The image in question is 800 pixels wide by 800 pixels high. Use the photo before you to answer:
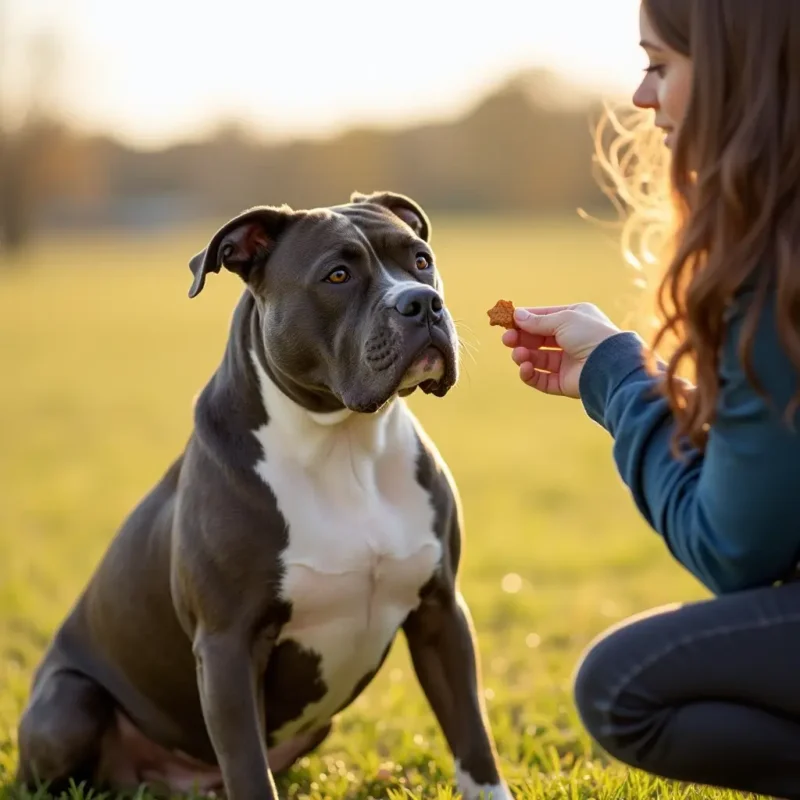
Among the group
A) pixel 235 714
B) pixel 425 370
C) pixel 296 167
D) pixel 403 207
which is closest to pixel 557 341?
pixel 425 370

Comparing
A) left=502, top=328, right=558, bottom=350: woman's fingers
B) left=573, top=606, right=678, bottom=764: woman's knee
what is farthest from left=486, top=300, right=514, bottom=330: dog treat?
left=573, top=606, right=678, bottom=764: woman's knee

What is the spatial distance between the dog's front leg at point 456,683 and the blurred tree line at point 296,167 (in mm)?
52810

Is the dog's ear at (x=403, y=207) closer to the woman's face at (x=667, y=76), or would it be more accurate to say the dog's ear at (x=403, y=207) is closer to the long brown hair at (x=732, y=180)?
the woman's face at (x=667, y=76)

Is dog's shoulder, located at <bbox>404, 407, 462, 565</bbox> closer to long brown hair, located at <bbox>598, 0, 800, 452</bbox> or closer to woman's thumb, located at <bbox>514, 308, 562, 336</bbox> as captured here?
woman's thumb, located at <bbox>514, 308, 562, 336</bbox>

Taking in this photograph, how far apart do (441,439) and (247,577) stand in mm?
9906

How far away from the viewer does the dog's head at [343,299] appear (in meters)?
3.56

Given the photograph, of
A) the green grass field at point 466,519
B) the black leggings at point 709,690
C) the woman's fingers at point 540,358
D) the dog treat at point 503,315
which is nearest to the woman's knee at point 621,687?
the black leggings at point 709,690

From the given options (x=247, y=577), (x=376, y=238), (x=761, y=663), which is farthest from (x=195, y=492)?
(x=761, y=663)

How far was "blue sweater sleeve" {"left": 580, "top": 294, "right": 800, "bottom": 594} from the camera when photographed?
2564mm

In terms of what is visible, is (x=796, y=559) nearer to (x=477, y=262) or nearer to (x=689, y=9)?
(x=689, y=9)

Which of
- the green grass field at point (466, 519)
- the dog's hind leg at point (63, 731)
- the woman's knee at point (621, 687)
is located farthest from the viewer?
the green grass field at point (466, 519)

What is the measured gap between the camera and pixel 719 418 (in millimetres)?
2627

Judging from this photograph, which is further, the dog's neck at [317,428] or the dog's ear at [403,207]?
the dog's ear at [403,207]

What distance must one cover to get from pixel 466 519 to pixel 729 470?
7171 millimetres
